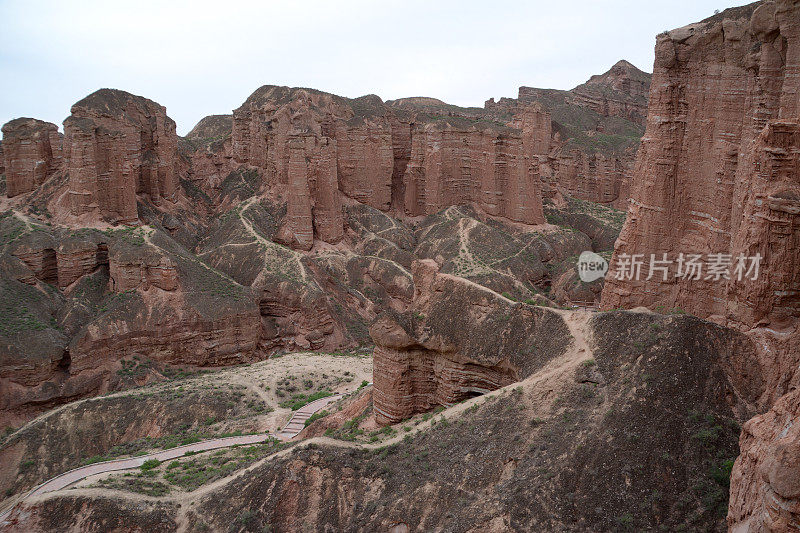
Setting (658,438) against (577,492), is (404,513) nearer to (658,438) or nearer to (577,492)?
(577,492)

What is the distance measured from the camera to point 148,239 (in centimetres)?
5206

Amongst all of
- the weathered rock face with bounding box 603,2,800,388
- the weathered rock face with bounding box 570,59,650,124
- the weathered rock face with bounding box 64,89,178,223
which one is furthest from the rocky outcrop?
the weathered rock face with bounding box 603,2,800,388

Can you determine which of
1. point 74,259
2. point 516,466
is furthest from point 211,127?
point 516,466

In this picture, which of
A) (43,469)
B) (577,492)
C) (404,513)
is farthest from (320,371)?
(577,492)

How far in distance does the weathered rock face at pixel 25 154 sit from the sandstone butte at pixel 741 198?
53003mm

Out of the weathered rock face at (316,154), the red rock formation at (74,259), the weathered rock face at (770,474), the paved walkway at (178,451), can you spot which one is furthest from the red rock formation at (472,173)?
the weathered rock face at (770,474)

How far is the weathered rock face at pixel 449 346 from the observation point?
979 inches

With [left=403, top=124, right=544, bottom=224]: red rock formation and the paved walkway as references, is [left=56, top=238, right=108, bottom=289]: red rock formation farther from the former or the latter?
[left=403, top=124, right=544, bottom=224]: red rock formation

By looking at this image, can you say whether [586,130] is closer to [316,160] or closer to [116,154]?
[316,160]

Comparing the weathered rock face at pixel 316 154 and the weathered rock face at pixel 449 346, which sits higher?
the weathered rock face at pixel 316 154

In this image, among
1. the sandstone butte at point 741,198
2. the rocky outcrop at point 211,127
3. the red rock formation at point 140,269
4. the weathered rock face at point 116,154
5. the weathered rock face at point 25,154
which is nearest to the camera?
the sandstone butte at point 741,198

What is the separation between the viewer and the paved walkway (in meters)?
28.2

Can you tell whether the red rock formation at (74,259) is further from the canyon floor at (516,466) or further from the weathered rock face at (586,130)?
the weathered rock face at (586,130)

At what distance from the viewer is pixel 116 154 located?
56781mm
